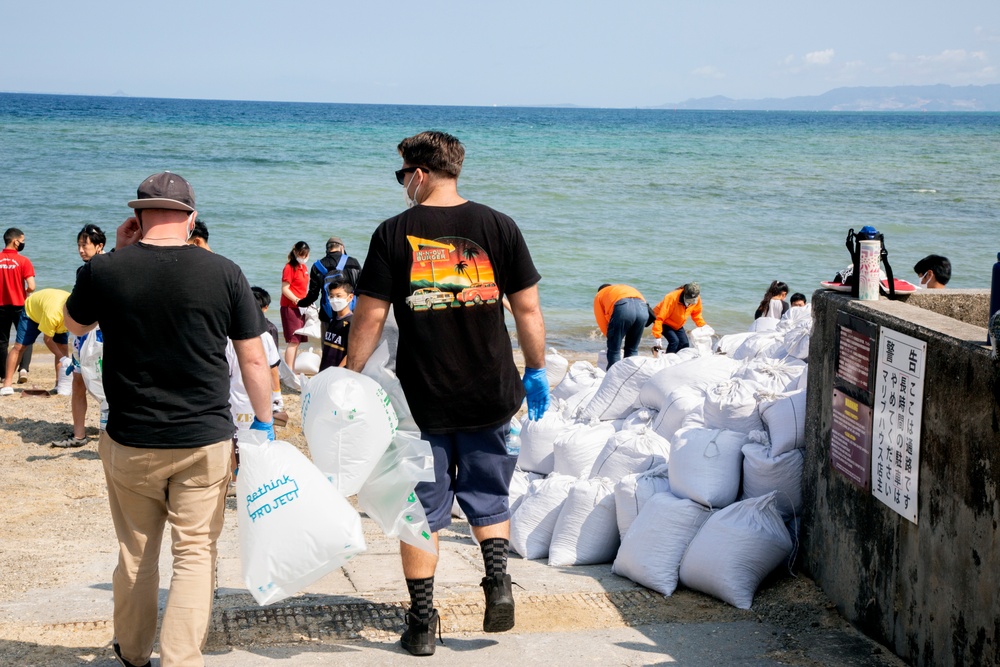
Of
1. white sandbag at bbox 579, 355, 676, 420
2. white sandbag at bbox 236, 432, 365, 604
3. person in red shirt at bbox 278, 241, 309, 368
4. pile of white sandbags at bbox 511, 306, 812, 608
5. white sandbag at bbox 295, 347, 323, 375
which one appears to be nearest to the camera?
white sandbag at bbox 236, 432, 365, 604

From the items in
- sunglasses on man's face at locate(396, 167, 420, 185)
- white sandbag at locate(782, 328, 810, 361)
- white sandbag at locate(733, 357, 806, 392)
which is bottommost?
white sandbag at locate(733, 357, 806, 392)

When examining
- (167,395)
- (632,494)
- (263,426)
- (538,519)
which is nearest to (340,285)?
(538,519)

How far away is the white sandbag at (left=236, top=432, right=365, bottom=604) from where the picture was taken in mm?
2709

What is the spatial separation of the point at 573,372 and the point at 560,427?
64.3 inches

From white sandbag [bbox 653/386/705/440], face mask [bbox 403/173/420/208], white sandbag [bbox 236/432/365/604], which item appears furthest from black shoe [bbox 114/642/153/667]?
white sandbag [bbox 653/386/705/440]

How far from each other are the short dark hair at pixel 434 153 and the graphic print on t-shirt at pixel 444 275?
0.24 meters

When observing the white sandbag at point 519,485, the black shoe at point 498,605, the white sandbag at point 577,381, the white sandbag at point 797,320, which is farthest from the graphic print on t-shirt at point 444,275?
the white sandbag at point 577,381

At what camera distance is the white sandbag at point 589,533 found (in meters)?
4.22

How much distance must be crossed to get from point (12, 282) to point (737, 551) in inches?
286

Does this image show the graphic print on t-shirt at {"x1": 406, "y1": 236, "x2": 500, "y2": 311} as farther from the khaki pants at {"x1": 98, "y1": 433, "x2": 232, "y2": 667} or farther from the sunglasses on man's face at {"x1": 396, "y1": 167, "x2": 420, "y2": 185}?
the khaki pants at {"x1": 98, "y1": 433, "x2": 232, "y2": 667}

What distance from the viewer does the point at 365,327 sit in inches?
122

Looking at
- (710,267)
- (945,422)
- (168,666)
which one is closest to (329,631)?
(168,666)

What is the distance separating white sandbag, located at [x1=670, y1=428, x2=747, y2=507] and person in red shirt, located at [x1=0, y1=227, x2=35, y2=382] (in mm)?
6607

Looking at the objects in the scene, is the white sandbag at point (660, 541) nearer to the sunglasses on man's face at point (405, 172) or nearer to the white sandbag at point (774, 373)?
the white sandbag at point (774, 373)
